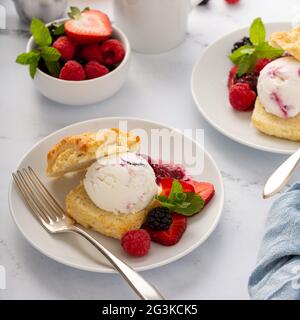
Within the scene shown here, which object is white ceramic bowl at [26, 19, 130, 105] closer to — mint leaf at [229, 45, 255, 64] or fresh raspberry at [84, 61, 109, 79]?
fresh raspberry at [84, 61, 109, 79]

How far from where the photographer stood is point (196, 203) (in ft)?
4.80

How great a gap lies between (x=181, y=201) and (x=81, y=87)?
487 mm

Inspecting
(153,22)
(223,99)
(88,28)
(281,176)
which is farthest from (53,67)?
(281,176)

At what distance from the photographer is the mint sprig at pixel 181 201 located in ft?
4.78

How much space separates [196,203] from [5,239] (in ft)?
1.45

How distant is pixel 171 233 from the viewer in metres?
1.42

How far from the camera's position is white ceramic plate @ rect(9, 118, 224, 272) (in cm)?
138

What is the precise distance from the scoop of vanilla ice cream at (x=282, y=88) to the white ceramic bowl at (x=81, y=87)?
1.27 ft

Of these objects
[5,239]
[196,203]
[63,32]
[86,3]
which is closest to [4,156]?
[5,239]

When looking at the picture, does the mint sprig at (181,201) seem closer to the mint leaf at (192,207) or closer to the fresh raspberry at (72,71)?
the mint leaf at (192,207)

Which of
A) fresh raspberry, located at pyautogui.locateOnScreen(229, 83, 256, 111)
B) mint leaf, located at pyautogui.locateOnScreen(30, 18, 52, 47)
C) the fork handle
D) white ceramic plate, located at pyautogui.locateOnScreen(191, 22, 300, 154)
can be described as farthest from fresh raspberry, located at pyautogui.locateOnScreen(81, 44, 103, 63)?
the fork handle

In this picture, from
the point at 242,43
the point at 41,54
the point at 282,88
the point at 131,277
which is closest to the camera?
the point at 131,277

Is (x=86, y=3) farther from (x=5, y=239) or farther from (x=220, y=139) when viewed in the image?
(x=5, y=239)

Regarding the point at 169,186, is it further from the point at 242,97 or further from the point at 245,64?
the point at 245,64
